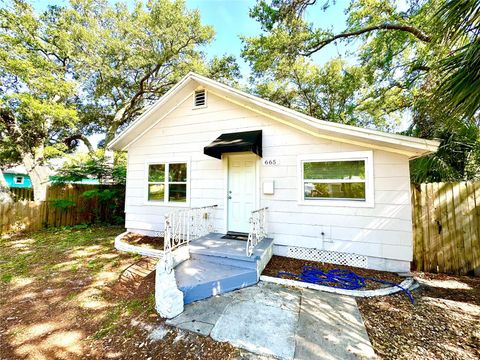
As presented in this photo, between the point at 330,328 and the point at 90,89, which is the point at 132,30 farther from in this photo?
the point at 330,328

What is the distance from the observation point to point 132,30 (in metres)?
12.8

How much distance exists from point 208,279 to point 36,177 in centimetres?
1227

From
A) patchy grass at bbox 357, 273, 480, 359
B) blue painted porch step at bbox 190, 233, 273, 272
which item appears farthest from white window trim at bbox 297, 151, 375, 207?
patchy grass at bbox 357, 273, 480, 359

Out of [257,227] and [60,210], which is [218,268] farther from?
[60,210]

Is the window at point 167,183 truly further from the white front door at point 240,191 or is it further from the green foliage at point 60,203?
the green foliage at point 60,203

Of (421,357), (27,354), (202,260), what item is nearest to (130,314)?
(27,354)

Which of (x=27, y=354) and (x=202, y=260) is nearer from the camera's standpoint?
(x=27, y=354)

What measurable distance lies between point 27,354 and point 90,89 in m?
16.6

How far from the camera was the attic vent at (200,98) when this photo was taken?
6.62m

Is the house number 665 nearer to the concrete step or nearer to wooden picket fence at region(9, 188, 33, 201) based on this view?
the concrete step

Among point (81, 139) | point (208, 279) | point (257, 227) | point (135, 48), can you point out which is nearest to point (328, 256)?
point (257, 227)

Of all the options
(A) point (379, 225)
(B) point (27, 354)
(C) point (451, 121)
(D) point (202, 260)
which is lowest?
(B) point (27, 354)

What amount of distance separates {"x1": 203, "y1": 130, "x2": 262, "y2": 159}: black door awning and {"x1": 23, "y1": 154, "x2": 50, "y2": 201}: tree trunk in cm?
1035

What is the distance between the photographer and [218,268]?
4.12 meters
